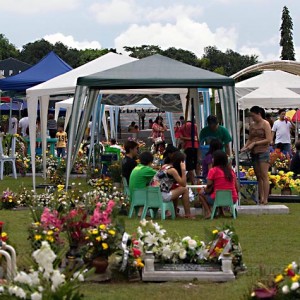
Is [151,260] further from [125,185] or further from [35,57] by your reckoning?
[35,57]

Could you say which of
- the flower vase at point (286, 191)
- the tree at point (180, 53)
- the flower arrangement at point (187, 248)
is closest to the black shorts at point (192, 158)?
the flower vase at point (286, 191)

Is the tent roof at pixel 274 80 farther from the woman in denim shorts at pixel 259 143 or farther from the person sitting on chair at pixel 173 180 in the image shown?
the person sitting on chair at pixel 173 180

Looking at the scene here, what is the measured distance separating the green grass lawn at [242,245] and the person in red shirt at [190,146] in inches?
97.2

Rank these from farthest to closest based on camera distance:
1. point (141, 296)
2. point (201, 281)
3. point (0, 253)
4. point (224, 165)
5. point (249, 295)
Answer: point (224, 165)
point (201, 281)
point (141, 296)
point (0, 253)
point (249, 295)

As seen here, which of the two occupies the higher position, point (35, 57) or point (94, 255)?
point (35, 57)

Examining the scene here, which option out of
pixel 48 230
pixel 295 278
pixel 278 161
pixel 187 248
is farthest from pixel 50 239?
pixel 278 161

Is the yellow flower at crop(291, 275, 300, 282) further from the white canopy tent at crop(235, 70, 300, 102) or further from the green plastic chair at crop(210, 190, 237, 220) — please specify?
the white canopy tent at crop(235, 70, 300, 102)

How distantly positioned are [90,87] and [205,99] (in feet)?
26.0

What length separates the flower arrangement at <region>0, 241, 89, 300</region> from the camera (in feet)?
19.1

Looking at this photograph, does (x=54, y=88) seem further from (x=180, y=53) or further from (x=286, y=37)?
(x=180, y=53)

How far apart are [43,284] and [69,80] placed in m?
11.9

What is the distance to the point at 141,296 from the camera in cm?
762

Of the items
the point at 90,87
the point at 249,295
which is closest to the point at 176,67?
the point at 90,87

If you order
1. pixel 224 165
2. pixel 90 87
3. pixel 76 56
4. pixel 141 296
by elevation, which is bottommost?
pixel 141 296
